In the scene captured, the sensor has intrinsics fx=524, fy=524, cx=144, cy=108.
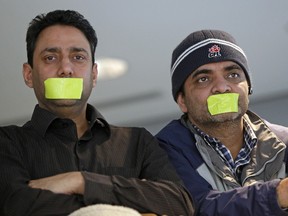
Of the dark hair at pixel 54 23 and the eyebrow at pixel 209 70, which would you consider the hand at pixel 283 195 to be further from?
the dark hair at pixel 54 23

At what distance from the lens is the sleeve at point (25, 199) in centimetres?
118

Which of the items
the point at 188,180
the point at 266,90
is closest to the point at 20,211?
the point at 188,180

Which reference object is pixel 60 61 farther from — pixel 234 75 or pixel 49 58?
pixel 234 75

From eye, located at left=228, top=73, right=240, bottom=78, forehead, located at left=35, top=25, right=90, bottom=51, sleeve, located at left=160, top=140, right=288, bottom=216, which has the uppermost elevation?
forehead, located at left=35, top=25, right=90, bottom=51

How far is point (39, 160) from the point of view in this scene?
4.36ft

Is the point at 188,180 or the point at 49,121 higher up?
the point at 49,121

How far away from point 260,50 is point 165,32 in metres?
0.52

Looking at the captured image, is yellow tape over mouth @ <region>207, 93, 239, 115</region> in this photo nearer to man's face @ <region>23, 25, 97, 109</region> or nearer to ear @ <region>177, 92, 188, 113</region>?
ear @ <region>177, 92, 188, 113</region>

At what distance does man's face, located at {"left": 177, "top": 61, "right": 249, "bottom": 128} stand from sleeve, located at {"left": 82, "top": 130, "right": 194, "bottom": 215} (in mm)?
298

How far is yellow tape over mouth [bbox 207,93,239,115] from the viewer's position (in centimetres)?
153

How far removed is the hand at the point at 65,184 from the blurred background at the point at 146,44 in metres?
1.16

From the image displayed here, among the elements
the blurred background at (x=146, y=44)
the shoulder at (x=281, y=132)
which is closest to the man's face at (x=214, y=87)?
the shoulder at (x=281, y=132)

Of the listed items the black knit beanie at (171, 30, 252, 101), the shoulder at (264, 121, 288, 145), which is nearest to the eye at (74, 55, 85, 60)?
the black knit beanie at (171, 30, 252, 101)

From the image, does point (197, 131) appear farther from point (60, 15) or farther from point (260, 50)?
point (260, 50)
